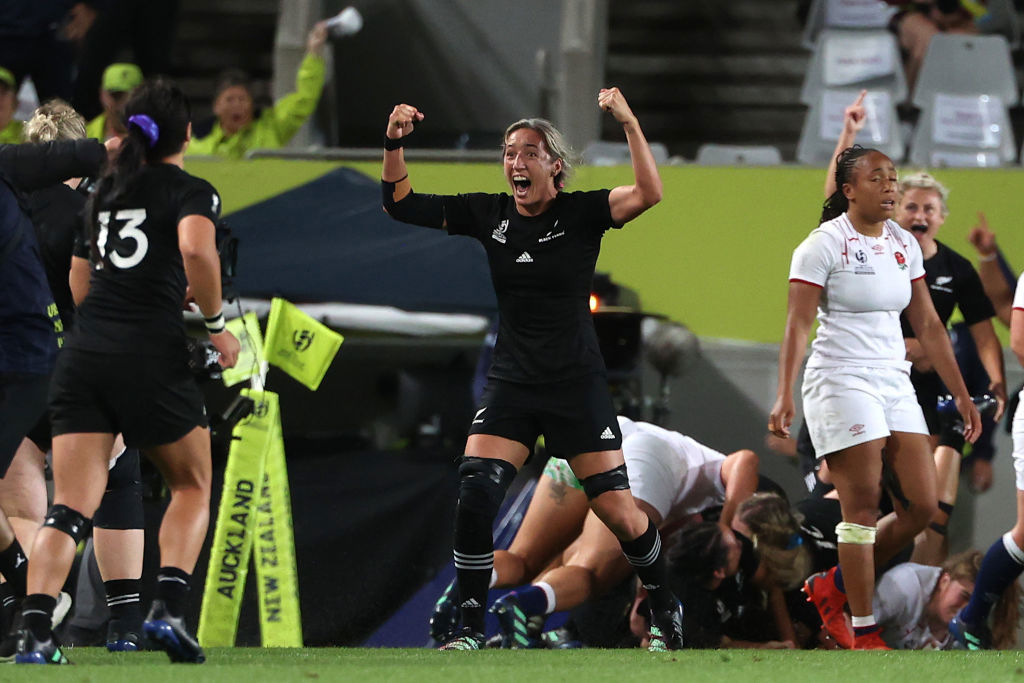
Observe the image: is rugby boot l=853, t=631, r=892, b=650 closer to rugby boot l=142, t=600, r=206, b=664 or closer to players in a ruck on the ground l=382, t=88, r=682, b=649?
players in a ruck on the ground l=382, t=88, r=682, b=649

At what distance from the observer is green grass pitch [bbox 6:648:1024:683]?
3.85m

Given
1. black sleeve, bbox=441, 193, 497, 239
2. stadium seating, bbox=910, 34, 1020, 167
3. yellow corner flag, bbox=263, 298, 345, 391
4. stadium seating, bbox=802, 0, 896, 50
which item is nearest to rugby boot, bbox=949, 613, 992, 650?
black sleeve, bbox=441, 193, 497, 239

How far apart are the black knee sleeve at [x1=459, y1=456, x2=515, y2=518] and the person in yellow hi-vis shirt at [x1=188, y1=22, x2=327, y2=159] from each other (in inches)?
185

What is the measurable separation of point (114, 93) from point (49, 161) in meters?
4.51

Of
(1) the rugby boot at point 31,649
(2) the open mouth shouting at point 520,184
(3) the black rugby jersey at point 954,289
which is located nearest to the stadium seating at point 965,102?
(3) the black rugby jersey at point 954,289

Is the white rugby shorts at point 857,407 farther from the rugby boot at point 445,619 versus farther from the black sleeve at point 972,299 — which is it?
the rugby boot at point 445,619

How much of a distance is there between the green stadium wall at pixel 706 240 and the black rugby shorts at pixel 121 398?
463cm

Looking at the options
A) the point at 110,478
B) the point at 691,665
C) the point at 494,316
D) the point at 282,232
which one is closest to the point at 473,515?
the point at 691,665

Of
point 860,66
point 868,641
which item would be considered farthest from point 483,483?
point 860,66

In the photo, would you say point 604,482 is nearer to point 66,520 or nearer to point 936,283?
point 66,520

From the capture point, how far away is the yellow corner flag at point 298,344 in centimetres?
676

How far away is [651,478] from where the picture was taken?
6512 mm

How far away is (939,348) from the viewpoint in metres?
5.77

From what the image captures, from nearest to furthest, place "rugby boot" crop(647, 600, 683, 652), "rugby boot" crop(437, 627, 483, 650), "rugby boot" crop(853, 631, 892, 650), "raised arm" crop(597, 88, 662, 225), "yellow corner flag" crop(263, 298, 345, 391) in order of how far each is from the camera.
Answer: "raised arm" crop(597, 88, 662, 225) < "rugby boot" crop(437, 627, 483, 650) < "rugby boot" crop(647, 600, 683, 652) < "rugby boot" crop(853, 631, 892, 650) < "yellow corner flag" crop(263, 298, 345, 391)
